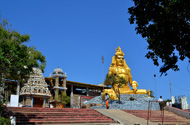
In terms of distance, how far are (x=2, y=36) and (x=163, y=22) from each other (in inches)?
294

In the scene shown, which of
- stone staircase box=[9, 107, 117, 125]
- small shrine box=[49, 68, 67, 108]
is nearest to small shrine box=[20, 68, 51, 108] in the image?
small shrine box=[49, 68, 67, 108]

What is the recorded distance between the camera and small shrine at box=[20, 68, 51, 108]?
25984 mm

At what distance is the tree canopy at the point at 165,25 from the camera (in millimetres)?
6896

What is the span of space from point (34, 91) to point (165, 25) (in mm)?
21676

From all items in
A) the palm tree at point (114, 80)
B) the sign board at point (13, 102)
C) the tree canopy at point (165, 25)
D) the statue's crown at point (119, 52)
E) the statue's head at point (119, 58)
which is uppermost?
the statue's crown at point (119, 52)

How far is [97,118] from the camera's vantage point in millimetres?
12516

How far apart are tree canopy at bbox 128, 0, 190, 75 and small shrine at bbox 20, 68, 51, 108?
19.8 meters

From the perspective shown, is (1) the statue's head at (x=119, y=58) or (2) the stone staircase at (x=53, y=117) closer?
(2) the stone staircase at (x=53, y=117)

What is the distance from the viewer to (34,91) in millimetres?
26219

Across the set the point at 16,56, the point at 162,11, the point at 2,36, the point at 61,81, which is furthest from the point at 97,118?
the point at 61,81

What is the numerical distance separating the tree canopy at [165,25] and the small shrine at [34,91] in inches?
779

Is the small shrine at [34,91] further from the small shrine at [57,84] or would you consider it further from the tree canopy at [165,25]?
the tree canopy at [165,25]

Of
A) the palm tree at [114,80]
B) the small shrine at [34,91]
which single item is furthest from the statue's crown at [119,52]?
the small shrine at [34,91]

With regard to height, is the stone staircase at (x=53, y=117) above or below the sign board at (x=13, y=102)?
below
